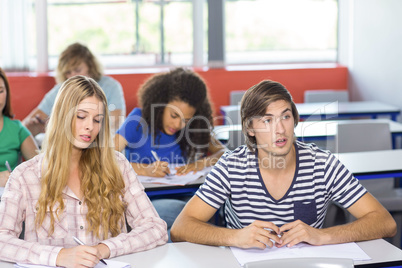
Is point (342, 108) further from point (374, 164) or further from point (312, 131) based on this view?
point (374, 164)

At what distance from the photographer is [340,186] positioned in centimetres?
218

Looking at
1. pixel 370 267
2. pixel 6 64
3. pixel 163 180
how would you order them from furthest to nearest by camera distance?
pixel 6 64
pixel 163 180
pixel 370 267

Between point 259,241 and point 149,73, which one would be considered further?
point 149,73

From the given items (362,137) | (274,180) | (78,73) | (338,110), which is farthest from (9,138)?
(338,110)

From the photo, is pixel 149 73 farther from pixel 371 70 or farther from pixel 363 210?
pixel 363 210

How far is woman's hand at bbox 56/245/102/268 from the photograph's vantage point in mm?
1748

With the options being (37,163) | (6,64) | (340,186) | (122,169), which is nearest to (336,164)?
(340,186)

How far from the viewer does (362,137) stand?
12.4 ft

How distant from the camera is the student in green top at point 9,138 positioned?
315 cm

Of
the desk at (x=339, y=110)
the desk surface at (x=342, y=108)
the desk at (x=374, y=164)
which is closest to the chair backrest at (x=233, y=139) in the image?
the desk at (x=374, y=164)

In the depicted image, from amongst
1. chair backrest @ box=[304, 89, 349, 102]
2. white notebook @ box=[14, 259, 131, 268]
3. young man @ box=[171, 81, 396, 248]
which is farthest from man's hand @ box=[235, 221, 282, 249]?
chair backrest @ box=[304, 89, 349, 102]

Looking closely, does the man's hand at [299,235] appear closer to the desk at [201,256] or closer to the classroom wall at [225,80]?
the desk at [201,256]

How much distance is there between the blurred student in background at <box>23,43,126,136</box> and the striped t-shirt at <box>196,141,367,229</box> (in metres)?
2.30

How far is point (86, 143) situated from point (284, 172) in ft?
2.61
